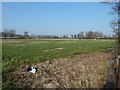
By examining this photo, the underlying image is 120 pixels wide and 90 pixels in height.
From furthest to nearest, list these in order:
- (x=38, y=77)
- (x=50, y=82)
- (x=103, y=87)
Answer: (x=38, y=77)
(x=50, y=82)
(x=103, y=87)

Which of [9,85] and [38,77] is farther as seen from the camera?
[38,77]

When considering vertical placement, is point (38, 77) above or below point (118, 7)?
below

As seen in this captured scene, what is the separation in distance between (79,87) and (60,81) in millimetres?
729

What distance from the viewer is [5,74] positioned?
4.69 metres

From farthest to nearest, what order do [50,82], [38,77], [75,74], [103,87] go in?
[75,74] < [38,77] < [50,82] < [103,87]

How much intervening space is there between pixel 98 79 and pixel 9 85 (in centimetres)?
265

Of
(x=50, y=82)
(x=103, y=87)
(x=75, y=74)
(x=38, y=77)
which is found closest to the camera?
(x=103, y=87)

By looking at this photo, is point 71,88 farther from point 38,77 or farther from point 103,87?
point 38,77

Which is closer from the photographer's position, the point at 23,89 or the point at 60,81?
the point at 23,89

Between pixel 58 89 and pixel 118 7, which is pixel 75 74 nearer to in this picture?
pixel 58 89

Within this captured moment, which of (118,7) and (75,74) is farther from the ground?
(118,7)

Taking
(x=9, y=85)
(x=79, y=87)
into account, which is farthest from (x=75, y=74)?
(x=9, y=85)

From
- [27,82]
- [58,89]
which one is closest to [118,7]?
[58,89]

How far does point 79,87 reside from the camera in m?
3.72
